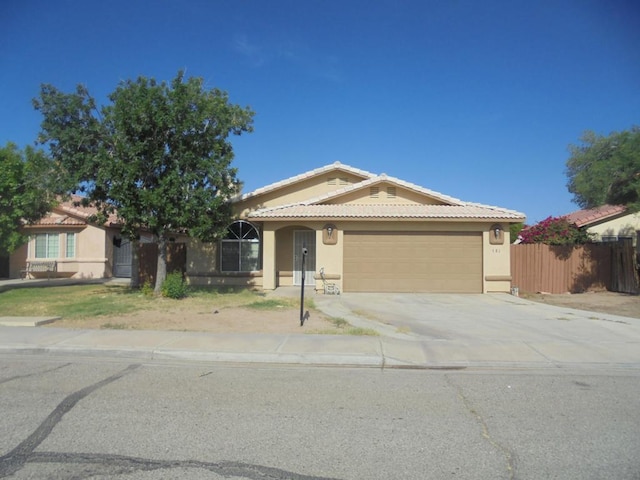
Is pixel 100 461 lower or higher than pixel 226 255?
lower

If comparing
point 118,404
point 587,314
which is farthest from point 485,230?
point 118,404

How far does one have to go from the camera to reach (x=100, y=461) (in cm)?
407

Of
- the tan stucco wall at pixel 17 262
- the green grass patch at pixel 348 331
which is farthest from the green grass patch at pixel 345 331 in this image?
the tan stucco wall at pixel 17 262

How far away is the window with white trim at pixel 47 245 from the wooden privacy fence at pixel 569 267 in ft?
69.9

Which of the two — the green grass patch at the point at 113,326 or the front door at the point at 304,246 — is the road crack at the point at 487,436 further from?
the front door at the point at 304,246

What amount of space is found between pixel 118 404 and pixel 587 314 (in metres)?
11.8

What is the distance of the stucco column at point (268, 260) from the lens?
59.8 ft

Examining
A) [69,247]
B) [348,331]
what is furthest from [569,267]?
[69,247]

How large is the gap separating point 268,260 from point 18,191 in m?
8.93

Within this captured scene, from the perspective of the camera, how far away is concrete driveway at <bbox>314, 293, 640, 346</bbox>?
32.0 ft

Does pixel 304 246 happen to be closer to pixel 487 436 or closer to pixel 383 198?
pixel 383 198

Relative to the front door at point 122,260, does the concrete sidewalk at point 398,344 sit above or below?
below

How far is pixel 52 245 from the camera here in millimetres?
24688

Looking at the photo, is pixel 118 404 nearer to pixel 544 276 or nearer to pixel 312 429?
pixel 312 429
